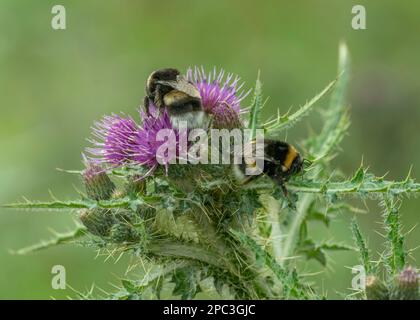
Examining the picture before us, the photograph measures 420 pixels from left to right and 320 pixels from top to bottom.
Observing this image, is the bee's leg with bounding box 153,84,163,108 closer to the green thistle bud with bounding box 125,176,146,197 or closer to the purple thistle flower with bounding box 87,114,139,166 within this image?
the purple thistle flower with bounding box 87,114,139,166

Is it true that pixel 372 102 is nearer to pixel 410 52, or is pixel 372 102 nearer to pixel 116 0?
pixel 410 52

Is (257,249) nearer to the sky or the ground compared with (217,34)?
nearer to the ground

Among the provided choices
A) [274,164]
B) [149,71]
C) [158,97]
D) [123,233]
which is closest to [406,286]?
[274,164]

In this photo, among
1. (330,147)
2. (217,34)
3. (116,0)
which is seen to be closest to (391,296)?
(330,147)

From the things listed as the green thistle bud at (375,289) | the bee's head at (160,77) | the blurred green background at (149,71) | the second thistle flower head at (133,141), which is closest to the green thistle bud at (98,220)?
the second thistle flower head at (133,141)

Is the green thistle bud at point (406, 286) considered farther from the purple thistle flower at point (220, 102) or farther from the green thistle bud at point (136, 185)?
the green thistle bud at point (136, 185)
